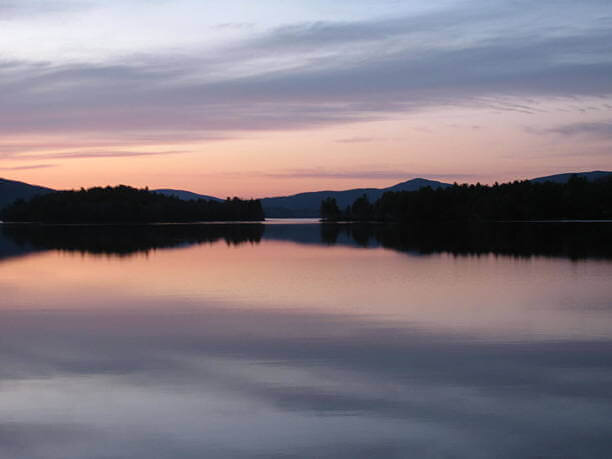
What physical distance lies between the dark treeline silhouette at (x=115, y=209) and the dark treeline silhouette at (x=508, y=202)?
53.0 m

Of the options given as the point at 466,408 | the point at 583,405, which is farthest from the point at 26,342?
the point at 583,405

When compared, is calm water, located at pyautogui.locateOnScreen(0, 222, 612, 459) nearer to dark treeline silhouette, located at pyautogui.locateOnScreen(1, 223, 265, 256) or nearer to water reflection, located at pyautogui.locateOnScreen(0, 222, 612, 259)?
water reflection, located at pyautogui.locateOnScreen(0, 222, 612, 259)

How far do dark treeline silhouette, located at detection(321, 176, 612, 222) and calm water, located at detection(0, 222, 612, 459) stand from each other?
113 metres

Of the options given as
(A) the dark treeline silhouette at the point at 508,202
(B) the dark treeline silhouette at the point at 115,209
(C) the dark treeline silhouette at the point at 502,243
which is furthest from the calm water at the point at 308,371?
(B) the dark treeline silhouette at the point at 115,209

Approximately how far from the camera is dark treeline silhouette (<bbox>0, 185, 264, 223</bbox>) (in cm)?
16450

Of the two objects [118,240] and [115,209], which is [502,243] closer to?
[118,240]

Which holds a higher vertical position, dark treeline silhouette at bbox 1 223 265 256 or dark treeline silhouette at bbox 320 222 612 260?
dark treeline silhouette at bbox 1 223 265 256

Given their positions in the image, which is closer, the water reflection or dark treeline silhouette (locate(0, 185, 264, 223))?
the water reflection

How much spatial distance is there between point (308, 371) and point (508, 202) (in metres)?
125

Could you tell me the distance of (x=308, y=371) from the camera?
9156 mm

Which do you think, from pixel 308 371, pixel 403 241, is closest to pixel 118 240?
pixel 403 241

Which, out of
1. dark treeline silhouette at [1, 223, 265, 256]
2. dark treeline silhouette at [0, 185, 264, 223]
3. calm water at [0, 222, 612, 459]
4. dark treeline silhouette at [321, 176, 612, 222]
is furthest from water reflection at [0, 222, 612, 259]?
dark treeline silhouette at [0, 185, 264, 223]

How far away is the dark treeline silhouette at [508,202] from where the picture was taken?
12769 cm

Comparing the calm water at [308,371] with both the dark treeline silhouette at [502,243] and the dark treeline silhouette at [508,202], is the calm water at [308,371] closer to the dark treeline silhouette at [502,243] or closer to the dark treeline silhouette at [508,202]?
the dark treeline silhouette at [502,243]
